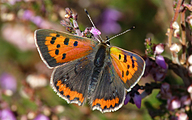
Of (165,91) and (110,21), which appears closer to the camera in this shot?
(165,91)

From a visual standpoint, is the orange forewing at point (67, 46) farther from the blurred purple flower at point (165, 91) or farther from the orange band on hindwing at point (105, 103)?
the blurred purple flower at point (165, 91)

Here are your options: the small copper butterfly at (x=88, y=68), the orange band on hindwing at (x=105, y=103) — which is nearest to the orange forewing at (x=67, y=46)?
the small copper butterfly at (x=88, y=68)

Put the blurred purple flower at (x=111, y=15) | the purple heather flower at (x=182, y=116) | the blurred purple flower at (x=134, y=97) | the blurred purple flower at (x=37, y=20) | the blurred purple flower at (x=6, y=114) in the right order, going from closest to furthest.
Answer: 1. the blurred purple flower at (x=134, y=97)
2. the purple heather flower at (x=182, y=116)
3. the blurred purple flower at (x=6, y=114)
4. the blurred purple flower at (x=37, y=20)
5. the blurred purple flower at (x=111, y=15)

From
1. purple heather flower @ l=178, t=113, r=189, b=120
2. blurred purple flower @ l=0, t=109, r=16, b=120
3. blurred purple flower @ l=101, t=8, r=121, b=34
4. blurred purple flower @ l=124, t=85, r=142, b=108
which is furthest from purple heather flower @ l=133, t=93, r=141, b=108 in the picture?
blurred purple flower @ l=101, t=8, r=121, b=34

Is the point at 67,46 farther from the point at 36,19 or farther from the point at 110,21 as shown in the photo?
the point at 110,21

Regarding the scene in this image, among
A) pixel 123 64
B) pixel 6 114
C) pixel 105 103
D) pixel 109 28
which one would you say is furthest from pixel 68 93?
pixel 109 28

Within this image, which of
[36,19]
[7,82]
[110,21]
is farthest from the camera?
[7,82]

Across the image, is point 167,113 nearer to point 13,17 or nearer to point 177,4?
point 177,4

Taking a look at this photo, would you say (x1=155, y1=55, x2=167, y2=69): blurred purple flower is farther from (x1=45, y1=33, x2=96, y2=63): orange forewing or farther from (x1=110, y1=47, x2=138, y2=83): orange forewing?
(x1=45, y1=33, x2=96, y2=63): orange forewing
